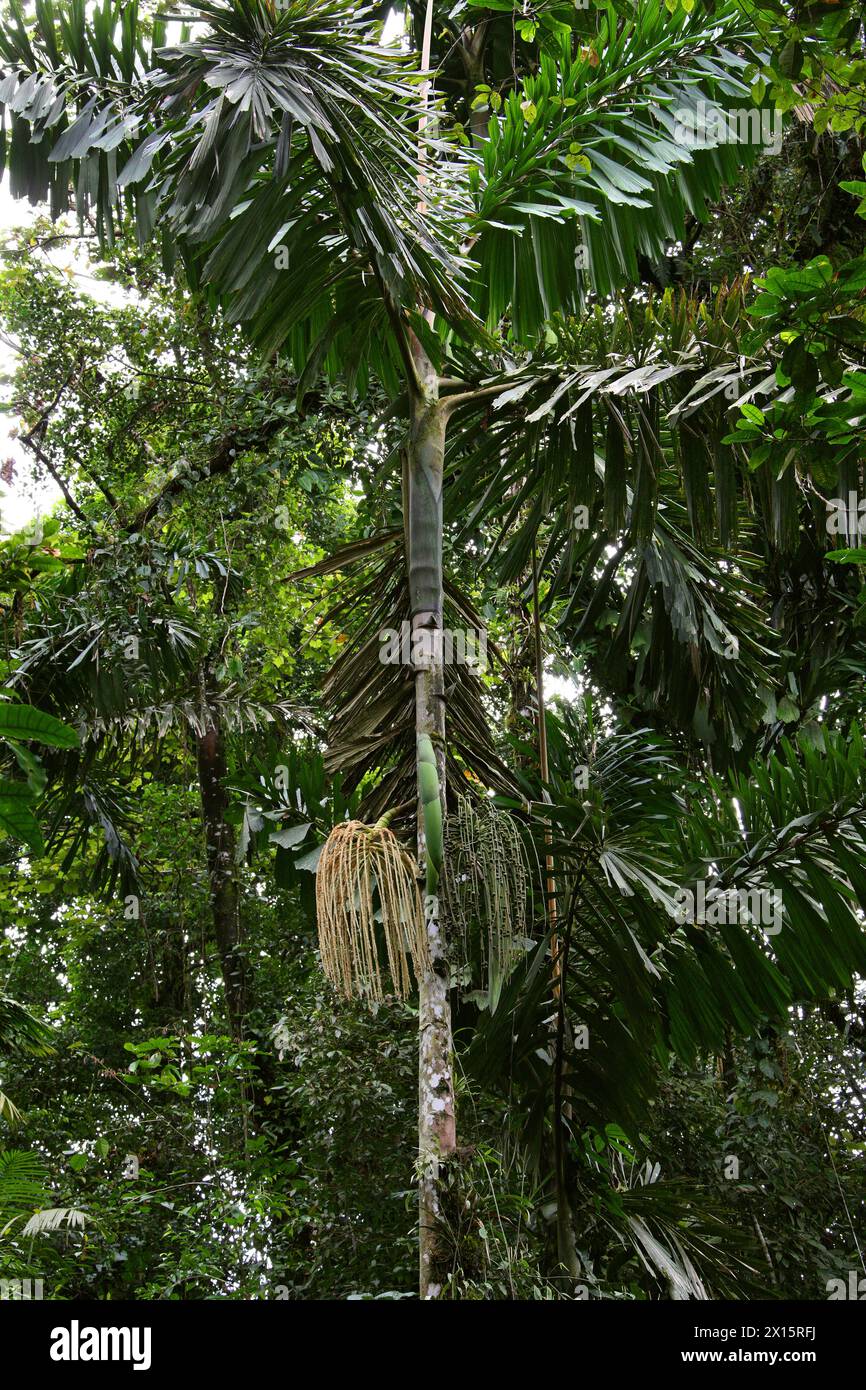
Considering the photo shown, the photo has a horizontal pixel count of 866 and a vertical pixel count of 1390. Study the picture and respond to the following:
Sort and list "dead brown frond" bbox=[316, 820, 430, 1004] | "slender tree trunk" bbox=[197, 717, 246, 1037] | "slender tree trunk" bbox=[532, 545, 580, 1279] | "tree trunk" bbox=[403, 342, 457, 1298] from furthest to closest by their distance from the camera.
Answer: "slender tree trunk" bbox=[197, 717, 246, 1037] < "slender tree trunk" bbox=[532, 545, 580, 1279] < "tree trunk" bbox=[403, 342, 457, 1298] < "dead brown frond" bbox=[316, 820, 430, 1004]

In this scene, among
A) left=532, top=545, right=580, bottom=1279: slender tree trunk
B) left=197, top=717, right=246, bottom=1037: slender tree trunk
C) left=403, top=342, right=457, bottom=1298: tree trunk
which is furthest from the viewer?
left=197, top=717, right=246, bottom=1037: slender tree trunk

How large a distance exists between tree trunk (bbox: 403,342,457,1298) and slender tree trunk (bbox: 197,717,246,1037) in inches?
199

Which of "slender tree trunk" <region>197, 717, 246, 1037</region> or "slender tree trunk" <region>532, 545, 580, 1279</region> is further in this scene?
"slender tree trunk" <region>197, 717, 246, 1037</region>

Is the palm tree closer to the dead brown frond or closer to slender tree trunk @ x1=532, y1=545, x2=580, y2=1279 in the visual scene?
the dead brown frond

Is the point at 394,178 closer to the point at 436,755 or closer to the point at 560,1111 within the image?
the point at 436,755

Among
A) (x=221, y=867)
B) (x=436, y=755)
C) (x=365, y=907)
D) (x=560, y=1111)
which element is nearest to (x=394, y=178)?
(x=436, y=755)

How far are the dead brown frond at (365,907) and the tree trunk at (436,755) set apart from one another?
0.41ft

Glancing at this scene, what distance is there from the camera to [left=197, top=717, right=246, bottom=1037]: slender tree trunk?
28.2 ft

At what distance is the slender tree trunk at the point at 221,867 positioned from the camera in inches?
339

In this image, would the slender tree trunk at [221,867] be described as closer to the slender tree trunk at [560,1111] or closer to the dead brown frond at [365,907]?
the slender tree trunk at [560,1111]

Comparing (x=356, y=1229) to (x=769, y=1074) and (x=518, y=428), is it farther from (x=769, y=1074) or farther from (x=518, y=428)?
(x=518, y=428)

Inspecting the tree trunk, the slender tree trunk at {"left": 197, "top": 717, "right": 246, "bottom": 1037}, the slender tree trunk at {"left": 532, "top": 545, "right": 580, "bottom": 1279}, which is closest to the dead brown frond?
the tree trunk

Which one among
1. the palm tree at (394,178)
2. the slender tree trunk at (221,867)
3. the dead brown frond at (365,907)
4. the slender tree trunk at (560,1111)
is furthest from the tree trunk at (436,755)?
the slender tree trunk at (221,867)

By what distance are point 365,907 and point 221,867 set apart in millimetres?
6015
